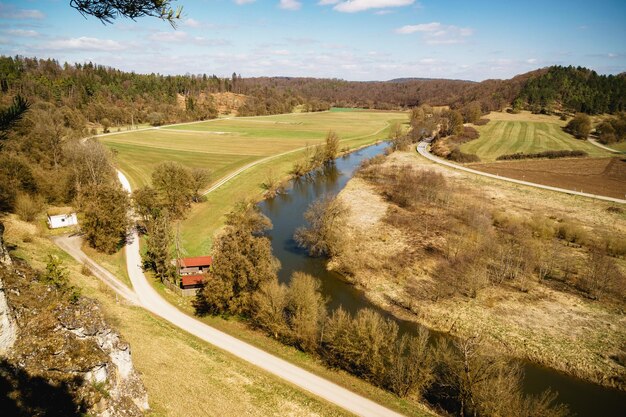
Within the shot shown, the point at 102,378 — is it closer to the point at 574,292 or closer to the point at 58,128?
the point at 574,292

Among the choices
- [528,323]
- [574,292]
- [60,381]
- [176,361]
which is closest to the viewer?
[60,381]

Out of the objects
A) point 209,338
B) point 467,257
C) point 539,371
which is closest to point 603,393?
point 539,371

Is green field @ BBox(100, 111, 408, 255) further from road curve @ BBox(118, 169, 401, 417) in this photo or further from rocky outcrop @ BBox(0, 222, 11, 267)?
rocky outcrop @ BBox(0, 222, 11, 267)

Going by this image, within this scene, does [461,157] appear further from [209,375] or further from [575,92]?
[575,92]

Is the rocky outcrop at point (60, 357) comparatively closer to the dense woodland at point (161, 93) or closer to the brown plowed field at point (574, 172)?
the brown plowed field at point (574, 172)

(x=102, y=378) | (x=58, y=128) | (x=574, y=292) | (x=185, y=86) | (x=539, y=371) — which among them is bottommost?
(x=539, y=371)

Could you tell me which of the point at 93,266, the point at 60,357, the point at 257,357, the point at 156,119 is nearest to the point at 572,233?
the point at 257,357
